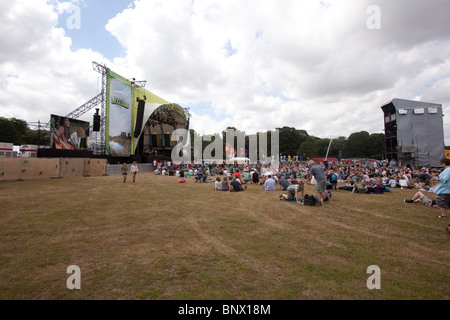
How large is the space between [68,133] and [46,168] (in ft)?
16.4

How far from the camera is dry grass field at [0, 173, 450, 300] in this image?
9.71 ft

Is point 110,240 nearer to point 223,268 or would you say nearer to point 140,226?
point 140,226

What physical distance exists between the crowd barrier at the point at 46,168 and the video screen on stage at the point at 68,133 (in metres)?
2.44

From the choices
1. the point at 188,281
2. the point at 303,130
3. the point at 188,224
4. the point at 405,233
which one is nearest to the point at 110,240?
the point at 188,224

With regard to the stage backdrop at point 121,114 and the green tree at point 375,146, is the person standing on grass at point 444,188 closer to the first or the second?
the stage backdrop at point 121,114

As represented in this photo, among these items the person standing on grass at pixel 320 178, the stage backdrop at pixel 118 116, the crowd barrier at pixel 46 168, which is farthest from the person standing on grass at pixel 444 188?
the stage backdrop at pixel 118 116

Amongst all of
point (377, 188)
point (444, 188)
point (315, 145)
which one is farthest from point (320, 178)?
point (315, 145)

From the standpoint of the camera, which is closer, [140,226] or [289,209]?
[140,226]

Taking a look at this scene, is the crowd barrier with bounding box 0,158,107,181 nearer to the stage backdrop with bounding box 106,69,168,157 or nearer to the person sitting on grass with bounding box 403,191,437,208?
the stage backdrop with bounding box 106,69,168,157

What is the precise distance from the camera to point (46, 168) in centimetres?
1819

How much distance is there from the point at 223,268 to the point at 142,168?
29.7 metres

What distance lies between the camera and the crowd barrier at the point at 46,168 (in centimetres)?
1627

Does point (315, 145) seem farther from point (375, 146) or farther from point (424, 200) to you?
point (424, 200)
